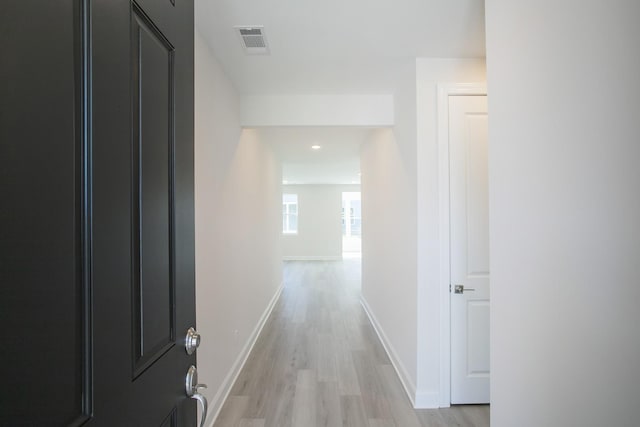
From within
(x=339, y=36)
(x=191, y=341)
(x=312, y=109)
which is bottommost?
(x=191, y=341)

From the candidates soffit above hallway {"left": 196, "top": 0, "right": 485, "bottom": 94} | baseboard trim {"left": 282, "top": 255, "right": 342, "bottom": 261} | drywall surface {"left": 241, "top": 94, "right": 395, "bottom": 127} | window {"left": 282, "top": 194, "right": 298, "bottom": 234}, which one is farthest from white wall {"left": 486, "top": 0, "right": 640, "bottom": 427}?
window {"left": 282, "top": 194, "right": 298, "bottom": 234}

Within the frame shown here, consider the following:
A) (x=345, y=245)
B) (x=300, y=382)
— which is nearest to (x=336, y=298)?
(x=300, y=382)

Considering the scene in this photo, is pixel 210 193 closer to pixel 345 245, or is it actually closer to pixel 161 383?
pixel 161 383

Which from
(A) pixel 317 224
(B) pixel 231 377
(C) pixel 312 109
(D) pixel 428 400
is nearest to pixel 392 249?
(D) pixel 428 400

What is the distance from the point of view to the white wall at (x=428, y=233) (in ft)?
7.79

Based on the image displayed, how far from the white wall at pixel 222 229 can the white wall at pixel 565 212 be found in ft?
5.32

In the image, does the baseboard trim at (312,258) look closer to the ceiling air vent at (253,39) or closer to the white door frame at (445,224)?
the white door frame at (445,224)

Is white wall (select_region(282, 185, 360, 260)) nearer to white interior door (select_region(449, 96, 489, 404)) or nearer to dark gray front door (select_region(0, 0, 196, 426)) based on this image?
white interior door (select_region(449, 96, 489, 404))

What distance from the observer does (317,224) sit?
36.5 feet

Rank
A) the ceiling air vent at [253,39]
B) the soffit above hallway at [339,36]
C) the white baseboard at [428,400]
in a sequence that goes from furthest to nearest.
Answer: the white baseboard at [428,400]
the ceiling air vent at [253,39]
the soffit above hallway at [339,36]

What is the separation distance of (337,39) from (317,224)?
920 cm

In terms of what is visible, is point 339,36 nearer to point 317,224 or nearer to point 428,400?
point 428,400

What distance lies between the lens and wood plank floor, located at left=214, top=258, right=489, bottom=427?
2.26m

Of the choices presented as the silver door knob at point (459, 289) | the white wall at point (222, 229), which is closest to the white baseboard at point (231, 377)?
the white wall at point (222, 229)
